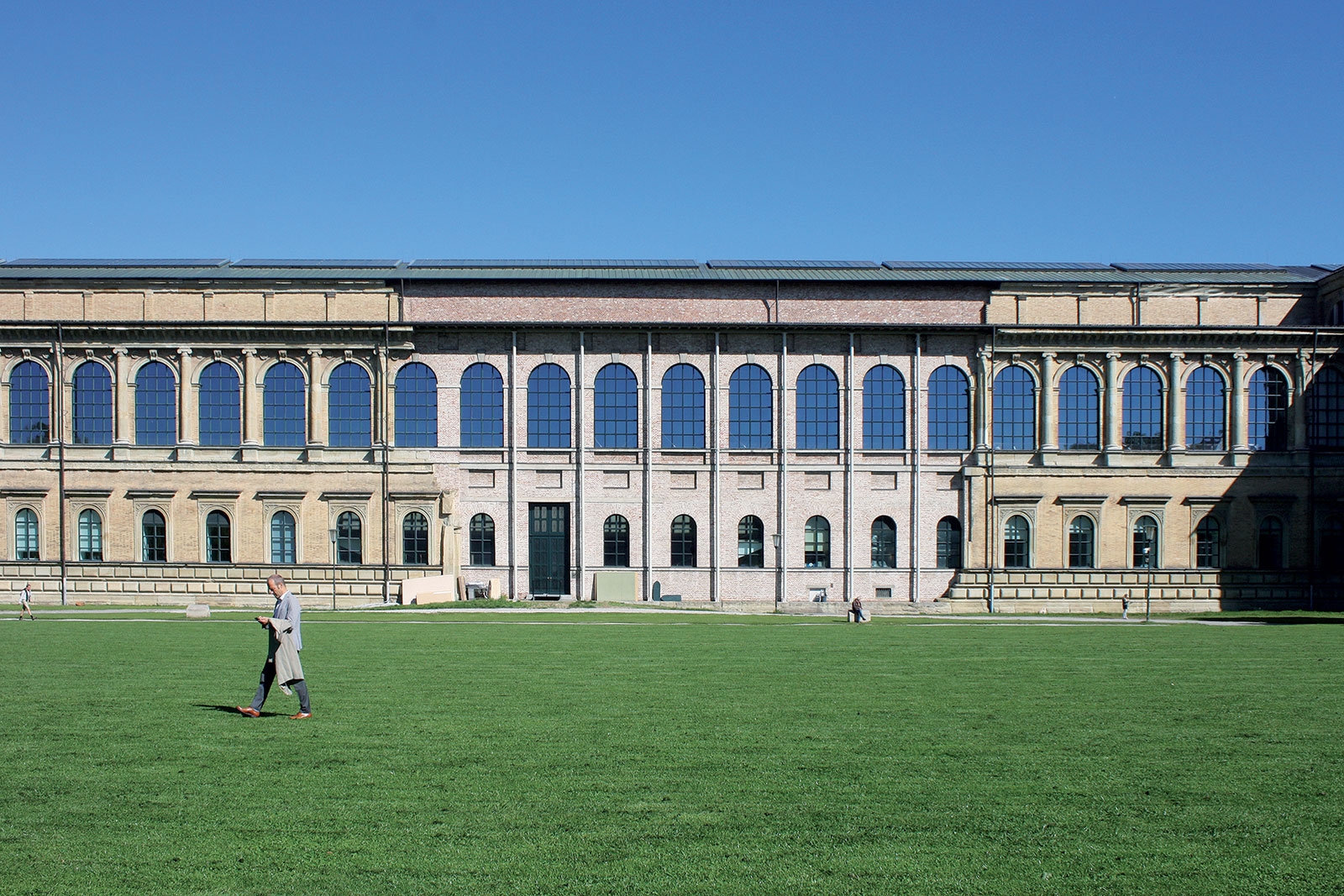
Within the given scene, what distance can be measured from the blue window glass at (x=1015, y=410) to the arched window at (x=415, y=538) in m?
26.8

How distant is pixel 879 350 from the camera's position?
49250 millimetres

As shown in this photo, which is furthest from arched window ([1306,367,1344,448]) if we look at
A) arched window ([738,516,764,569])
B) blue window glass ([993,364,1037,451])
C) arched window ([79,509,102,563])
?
arched window ([79,509,102,563])

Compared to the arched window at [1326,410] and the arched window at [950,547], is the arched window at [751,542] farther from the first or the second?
the arched window at [1326,410]

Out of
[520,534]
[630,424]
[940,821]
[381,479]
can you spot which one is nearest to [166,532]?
[381,479]

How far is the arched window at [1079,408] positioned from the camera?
163ft

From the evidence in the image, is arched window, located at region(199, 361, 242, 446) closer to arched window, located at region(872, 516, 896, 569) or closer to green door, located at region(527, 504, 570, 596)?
green door, located at region(527, 504, 570, 596)

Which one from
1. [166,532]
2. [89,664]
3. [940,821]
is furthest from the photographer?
[166,532]

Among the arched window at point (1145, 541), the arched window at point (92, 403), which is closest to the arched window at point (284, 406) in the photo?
the arched window at point (92, 403)

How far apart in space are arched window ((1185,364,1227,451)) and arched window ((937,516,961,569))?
463 inches

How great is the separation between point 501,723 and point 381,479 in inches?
1404

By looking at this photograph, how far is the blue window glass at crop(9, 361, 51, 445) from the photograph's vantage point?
48.5 meters

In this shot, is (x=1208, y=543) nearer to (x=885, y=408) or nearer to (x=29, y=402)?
(x=885, y=408)

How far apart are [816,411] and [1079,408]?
Answer: 12.5 metres

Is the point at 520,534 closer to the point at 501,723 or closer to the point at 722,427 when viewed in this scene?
the point at 722,427
